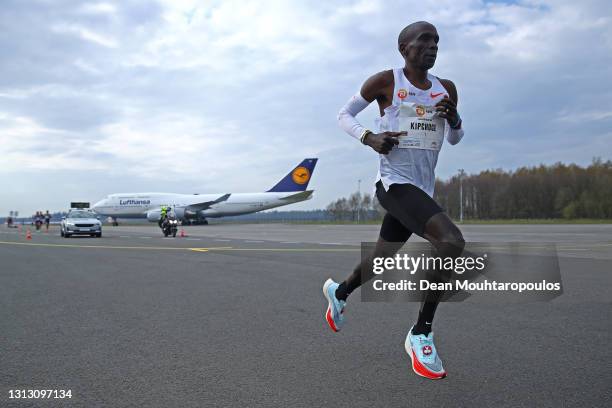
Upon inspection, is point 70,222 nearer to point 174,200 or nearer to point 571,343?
point 571,343

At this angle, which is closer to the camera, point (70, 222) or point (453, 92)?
point (453, 92)

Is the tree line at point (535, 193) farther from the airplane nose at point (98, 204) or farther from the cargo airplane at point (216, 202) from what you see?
the airplane nose at point (98, 204)

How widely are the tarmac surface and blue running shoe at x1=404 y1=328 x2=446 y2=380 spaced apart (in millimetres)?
59

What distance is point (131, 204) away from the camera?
2266 inches

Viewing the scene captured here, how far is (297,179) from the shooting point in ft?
191

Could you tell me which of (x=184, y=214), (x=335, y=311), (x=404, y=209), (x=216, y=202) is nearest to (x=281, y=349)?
(x=335, y=311)

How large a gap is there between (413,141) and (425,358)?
1361 mm

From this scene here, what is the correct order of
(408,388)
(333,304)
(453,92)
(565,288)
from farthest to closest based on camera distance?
(565,288)
(333,304)
(453,92)
(408,388)

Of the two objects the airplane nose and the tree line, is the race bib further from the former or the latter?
the tree line

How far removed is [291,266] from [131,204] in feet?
168

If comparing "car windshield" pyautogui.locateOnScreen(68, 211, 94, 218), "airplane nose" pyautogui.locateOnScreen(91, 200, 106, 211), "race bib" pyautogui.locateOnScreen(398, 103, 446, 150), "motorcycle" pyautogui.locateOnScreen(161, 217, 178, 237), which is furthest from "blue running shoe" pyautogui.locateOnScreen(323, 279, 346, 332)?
"airplane nose" pyautogui.locateOnScreen(91, 200, 106, 211)

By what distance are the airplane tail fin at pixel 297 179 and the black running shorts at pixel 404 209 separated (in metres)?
53.7

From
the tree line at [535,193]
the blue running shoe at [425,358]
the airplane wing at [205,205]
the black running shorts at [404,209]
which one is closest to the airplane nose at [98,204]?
the airplane wing at [205,205]

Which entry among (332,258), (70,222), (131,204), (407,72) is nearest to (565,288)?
(407,72)
